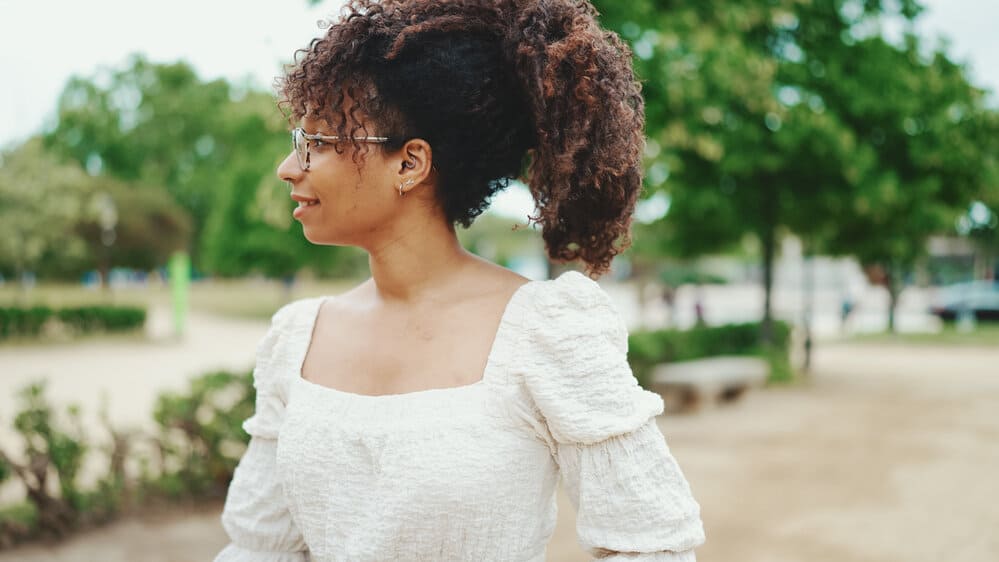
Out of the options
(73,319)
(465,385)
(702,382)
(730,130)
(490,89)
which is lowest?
(702,382)

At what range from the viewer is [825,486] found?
6828 millimetres

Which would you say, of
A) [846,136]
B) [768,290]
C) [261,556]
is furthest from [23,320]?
[261,556]

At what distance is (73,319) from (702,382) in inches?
647

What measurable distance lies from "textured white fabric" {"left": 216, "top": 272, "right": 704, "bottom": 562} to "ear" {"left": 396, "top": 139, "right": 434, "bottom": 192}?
256mm

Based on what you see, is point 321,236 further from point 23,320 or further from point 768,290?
point 23,320

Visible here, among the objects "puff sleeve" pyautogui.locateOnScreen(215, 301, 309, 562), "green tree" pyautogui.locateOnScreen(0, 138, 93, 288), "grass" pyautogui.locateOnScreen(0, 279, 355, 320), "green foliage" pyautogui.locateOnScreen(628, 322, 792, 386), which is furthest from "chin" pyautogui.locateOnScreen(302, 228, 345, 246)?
"green tree" pyautogui.locateOnScreen(0, 138, 93, 288)

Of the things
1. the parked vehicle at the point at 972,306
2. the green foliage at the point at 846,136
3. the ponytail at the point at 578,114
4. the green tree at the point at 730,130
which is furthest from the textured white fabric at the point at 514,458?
the parked vehicle at the point at 972,306

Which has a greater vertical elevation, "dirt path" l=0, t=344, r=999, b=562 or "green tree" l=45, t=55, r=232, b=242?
"green tree" l=45, t=55, r=232, b=242

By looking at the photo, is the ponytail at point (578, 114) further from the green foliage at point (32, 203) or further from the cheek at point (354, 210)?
the green foliage at point (32, 203)

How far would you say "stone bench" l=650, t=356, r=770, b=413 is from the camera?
1058cm

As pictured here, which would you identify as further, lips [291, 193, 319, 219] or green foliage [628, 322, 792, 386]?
green foliage [628, 322, 792, 386]

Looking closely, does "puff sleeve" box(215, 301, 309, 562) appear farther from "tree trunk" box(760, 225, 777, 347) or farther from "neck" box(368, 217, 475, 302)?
"tree trunk" box(760, 225, 777, 347)

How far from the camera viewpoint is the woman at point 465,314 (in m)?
1.27

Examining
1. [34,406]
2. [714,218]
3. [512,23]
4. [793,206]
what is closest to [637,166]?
[512,23]
